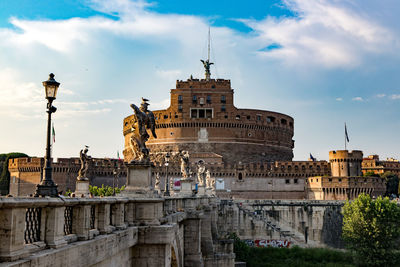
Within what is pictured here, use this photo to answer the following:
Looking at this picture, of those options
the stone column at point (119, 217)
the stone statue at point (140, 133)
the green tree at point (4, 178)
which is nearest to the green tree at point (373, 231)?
the stone statue at point (140, 133)

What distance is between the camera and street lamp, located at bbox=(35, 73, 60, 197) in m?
8.75

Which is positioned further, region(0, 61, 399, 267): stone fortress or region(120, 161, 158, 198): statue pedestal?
region(120, 161, 158, 198): statue pedestal

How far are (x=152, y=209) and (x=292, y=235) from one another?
159 feet

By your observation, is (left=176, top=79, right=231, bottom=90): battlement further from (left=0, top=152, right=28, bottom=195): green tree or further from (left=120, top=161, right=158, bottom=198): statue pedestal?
(left=120, top=161, right=158, bottom=198): statue pedestal

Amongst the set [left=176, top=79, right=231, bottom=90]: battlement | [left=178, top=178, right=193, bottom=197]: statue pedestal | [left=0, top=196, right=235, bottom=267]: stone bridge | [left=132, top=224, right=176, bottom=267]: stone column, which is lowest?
[left=132, top=224, right=176, bottom=267]: stone column

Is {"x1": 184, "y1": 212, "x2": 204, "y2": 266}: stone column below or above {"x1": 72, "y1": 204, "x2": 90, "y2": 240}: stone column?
below

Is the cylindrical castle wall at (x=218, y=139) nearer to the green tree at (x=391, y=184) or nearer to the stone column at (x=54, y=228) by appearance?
the green tree at (x=391, y=184)

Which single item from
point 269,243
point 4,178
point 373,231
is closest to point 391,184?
point 269,243

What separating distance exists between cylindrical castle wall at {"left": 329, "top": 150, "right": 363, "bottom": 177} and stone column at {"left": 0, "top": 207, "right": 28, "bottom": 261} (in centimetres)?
7513

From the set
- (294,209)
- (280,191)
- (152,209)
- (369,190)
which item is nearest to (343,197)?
(369,190)

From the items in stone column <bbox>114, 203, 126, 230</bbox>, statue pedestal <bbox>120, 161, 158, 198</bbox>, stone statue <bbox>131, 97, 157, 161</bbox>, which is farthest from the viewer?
stone statue <bbox>131, 97, 157, 161</bbox>

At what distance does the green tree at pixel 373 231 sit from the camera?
3944cm

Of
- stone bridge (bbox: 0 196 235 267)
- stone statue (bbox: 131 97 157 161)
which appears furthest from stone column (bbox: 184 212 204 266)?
stone statue (bbox: 131 97 157 161)

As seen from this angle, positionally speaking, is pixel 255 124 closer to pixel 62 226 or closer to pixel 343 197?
pixel 343 197
